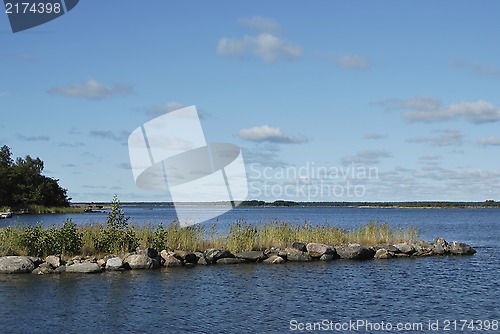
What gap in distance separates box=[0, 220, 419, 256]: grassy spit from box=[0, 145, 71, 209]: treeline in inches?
3419

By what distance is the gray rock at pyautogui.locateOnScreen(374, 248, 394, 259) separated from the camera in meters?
34.3

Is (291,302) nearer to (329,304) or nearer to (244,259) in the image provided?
(329,304)

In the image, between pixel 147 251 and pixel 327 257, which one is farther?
pixel 327 257

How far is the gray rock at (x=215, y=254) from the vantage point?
30.3 meters

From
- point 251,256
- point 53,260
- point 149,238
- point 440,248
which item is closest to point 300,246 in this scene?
point 251,256

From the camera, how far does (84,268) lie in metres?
26.5

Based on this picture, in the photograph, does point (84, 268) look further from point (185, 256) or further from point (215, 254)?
point (215, 254)

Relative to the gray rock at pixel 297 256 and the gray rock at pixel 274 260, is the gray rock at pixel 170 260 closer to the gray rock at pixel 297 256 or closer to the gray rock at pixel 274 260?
the gray rock at pixel 274 260

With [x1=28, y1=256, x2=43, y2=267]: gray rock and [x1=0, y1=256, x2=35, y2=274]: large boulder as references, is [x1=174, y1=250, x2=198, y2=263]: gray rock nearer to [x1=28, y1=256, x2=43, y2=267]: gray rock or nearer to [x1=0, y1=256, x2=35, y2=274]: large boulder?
[x1=28, y1=256, x2=43, y2=267]: gray rock

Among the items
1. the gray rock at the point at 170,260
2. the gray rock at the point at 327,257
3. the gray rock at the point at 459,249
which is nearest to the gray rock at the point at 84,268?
the gray rock at the point at 170,260

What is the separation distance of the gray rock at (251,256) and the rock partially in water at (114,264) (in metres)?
6.79

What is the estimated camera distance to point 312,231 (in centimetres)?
3597

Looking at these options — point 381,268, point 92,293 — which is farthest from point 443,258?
point 92,293

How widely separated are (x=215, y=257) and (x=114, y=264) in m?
5.63
